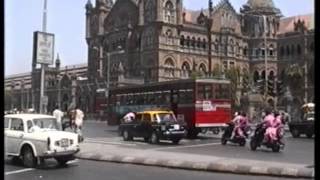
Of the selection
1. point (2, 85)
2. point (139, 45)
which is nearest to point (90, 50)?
point (139, 45)

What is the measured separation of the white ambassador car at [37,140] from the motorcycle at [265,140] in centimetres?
762

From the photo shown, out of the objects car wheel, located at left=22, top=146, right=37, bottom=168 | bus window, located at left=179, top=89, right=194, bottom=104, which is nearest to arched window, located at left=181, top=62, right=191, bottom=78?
bus window, located at left=179, top=89, right=194, bottom=104

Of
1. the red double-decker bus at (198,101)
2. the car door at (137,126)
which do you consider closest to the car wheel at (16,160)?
the car door at (137,126)

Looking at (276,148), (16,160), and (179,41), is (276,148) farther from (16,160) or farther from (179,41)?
(179,41)

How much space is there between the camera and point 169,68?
284ft

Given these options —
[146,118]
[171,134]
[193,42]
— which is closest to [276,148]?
[171,134]

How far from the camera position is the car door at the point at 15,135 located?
15930 millimetres

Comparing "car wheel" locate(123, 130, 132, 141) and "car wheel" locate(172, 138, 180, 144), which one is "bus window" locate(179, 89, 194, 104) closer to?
"car wheel" locate(123, 130, 132, 141)

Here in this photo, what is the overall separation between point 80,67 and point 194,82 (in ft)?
300

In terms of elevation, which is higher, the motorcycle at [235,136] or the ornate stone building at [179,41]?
the ornate stone building at [179,41]

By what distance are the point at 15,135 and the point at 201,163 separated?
5.25 m

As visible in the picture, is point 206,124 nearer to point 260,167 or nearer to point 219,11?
point 260,167

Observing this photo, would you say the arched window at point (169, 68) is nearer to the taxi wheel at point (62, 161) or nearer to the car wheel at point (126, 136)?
the car wheel at point (126, 136)

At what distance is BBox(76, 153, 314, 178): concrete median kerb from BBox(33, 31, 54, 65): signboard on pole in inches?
160
